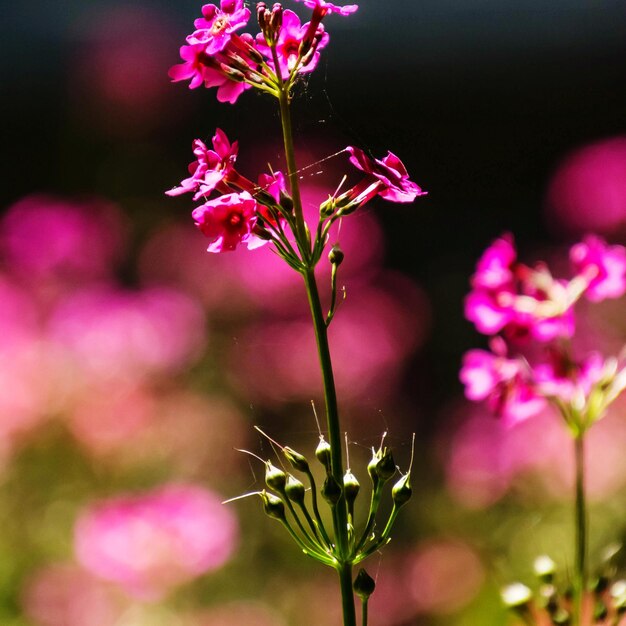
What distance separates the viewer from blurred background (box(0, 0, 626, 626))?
1.27 m

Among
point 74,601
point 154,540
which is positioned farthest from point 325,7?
point 74,601

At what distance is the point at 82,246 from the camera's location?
5.18ft

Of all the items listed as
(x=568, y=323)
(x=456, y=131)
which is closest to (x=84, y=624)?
(x=568, y=323)

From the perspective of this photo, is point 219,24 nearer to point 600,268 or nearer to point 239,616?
point 600,268

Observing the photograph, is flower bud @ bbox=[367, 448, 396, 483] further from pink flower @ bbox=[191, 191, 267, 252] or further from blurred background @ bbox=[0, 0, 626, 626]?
blurred background @ bbox=[0, 0, 626, 626]

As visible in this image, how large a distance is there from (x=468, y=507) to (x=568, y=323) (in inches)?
32.1

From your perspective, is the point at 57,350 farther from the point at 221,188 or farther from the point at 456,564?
the point at 221,188

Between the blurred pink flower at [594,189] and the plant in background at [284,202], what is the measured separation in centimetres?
124

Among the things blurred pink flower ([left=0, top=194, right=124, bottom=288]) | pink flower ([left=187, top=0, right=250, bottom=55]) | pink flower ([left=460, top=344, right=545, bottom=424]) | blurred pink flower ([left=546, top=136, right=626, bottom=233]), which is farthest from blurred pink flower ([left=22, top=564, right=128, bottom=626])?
blurred pink flower ([left=546, top=136, right=626, bottom=233])

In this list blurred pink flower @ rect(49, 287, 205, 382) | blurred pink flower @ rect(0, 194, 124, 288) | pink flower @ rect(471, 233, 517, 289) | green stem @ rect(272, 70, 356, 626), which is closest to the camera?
green stem @ rect(272, 70, 356, 626)

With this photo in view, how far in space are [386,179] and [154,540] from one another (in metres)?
0.81

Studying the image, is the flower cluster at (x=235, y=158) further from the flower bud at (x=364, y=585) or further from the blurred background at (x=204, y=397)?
the blurred background at (x=204, y=397)

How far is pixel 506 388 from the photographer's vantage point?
740 millimetres

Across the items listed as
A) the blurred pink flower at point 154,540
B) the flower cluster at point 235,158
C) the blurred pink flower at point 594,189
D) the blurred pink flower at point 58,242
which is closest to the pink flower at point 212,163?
the flower cluster at point 235,158
